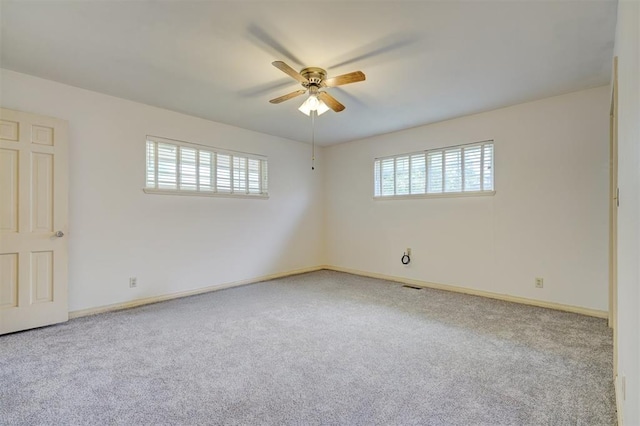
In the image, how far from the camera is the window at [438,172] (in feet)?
13.8

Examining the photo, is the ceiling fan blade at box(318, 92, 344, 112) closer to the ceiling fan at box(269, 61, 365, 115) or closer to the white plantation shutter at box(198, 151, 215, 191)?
the ceiling fan at box(269, 61, 365, 115)

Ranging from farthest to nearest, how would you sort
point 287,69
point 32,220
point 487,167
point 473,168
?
point 473,168 → point 487,167 → point 32,220 → point 287,69

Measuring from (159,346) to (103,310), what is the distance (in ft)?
4.73

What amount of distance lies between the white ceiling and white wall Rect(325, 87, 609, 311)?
39cm

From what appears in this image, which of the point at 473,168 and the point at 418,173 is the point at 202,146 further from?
the point at 473,168

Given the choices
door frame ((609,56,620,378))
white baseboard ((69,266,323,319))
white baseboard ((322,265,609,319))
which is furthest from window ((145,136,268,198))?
door frame ((609,56,620,378))

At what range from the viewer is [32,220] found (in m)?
2.99

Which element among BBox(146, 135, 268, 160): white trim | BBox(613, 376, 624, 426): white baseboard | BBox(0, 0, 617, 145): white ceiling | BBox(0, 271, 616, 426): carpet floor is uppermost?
BBox(0, 0, 617, 145): white ceiling

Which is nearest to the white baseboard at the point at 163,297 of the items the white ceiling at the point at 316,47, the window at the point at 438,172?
the window at the point at 438,172

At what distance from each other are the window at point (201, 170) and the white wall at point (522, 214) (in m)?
2.14

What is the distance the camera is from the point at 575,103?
3465 mm

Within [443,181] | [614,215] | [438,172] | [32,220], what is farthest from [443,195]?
[32,220]

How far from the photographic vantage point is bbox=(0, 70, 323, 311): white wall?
11.0 ft

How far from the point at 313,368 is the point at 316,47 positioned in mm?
2493
